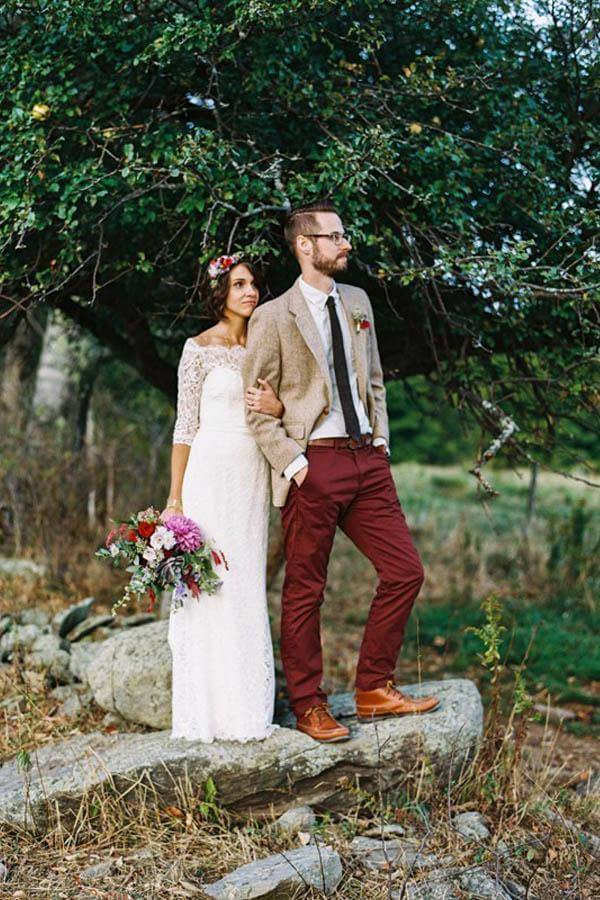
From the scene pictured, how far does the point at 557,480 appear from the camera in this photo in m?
22.5

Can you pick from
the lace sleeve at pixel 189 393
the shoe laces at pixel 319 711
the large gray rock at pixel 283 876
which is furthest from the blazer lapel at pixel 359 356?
the large gray rock at pixel 283 876

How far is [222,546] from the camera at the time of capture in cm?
479

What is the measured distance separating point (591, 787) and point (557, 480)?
17.8m

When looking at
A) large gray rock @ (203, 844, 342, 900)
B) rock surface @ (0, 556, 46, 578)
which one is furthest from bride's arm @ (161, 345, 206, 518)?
rock surface @ (0, 556, 46, 578)

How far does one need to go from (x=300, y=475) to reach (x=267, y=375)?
19.6 inches

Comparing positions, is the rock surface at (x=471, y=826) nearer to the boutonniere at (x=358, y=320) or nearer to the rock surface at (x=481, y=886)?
the rock surface at (x=481, y=886)

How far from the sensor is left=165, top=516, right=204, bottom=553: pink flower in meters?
4.61

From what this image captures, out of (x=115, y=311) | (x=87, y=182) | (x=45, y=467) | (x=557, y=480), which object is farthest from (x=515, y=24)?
(x=557, y=480)

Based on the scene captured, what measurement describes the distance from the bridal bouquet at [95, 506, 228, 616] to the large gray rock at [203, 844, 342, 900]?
1.20 m

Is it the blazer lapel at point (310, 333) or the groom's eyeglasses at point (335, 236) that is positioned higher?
the groom's eyeglasses at point (335, 236)

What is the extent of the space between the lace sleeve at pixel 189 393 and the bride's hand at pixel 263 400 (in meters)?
0.29

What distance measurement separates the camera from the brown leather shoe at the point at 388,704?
16.1 ft

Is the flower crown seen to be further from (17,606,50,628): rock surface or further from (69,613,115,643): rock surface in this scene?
(17,606,50,628): rock surface

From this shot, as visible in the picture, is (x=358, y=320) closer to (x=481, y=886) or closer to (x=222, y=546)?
(x=222, y=546)
